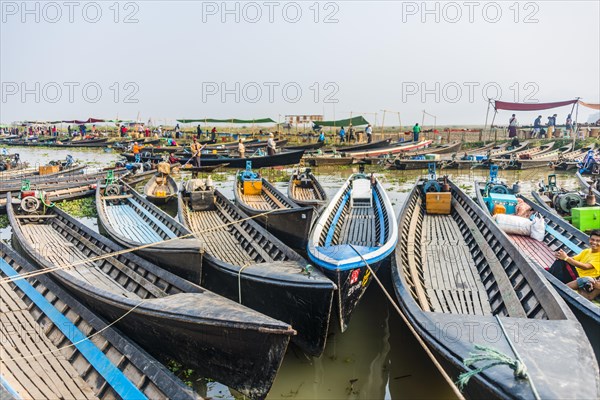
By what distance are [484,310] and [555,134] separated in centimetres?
4115

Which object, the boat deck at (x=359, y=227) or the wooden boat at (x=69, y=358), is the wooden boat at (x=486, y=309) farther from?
the wooden boat at (x=69, y=358)

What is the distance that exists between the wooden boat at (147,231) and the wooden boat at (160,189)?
0.91 m

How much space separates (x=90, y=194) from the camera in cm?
1598

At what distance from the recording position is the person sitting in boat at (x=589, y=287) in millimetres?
5664

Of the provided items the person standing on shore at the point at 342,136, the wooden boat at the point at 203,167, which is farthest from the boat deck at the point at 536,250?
the person standing on shore at the point at 342,136

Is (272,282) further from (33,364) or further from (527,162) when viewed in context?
(527,162)

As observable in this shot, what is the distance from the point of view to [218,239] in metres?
9.41

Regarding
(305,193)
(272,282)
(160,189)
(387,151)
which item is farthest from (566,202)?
(387,151)

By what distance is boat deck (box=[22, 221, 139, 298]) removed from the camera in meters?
6.81

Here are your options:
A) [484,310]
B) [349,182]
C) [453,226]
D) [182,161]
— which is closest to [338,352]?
[484,310]

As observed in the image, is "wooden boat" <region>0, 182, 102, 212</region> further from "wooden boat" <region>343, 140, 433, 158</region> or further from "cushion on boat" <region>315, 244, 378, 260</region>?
"wooden boat" <region>343, 140, 433, 158</region>

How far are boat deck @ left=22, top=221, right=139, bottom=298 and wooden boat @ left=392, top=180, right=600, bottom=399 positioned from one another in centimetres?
463

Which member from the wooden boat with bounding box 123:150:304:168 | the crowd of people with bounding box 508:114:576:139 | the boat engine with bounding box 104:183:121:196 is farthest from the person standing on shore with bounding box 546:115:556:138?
the boat engine with bounding box 104:183:121:196

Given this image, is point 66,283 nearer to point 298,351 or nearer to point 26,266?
point 26,266
